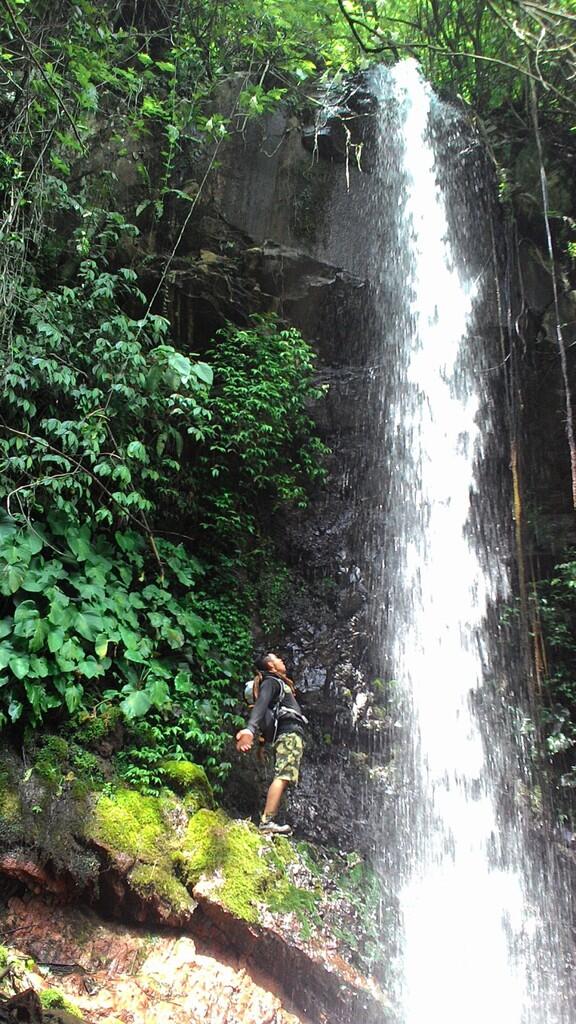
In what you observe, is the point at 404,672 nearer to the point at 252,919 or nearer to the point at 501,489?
the point at 501,489

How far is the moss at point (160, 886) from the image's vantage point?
3621mm

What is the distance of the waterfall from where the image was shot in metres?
4.77

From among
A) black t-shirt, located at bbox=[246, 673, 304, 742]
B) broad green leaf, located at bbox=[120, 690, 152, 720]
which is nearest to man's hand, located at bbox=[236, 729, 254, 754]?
black t-shirt, located at bbox=[246, 673, 304, 742]

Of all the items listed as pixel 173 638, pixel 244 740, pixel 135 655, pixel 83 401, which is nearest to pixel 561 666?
pixel 244 740

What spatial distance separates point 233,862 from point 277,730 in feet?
3.65

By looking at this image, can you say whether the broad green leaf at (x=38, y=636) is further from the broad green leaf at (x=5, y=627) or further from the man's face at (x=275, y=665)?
the man's face at (x=275, y=665)

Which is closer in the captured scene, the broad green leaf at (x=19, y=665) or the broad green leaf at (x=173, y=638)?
the broad green leaf at (x=19, y=665)

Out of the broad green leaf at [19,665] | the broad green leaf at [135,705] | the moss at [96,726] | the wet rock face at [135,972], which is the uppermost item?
the broad green leaf at [19,665]

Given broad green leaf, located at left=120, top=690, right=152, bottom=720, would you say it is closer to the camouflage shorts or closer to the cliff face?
the cliff face

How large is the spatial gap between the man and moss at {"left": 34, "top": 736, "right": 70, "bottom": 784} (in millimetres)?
1251

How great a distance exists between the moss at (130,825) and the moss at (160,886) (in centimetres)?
7

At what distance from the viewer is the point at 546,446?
740 centimetres

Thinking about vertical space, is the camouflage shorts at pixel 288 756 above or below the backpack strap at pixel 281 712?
below

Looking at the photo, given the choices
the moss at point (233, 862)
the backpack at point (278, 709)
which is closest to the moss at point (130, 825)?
the moss at point (233, 862)
